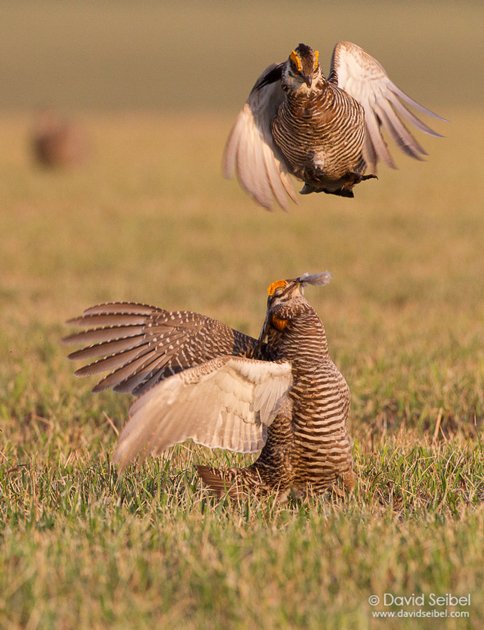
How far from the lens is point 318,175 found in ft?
13.2

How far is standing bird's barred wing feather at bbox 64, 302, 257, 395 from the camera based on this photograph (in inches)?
165

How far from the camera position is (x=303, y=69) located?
3926 mm

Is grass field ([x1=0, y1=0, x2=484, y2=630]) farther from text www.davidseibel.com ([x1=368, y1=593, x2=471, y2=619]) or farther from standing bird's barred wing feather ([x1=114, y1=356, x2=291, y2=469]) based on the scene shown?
standing bird's barred wing feather ([x1=114, y1=356, x2=291, y2=469])

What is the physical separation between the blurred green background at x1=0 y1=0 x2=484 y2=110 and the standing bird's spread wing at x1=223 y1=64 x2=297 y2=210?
5469 cm

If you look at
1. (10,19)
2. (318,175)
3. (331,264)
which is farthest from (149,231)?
(10,19)

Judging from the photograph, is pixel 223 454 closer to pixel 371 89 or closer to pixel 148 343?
pixel 148 343

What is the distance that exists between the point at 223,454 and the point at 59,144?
891 inches

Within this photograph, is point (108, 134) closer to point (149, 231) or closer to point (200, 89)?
point (149, 231)

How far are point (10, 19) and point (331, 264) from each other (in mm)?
79176

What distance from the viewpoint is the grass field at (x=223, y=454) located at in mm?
2992

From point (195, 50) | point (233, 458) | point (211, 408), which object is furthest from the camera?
point (195, 50)

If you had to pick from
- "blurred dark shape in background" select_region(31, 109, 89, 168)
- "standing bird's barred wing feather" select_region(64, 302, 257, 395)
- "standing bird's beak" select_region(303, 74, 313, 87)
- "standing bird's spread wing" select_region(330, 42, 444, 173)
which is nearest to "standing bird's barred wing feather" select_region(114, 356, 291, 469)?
"standing bird's barred wing feather" select_region(64, 302, 257, 395)

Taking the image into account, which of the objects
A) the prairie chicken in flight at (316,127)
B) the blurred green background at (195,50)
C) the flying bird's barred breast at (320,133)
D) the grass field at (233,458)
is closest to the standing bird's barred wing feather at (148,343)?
the grass field at (233,458)

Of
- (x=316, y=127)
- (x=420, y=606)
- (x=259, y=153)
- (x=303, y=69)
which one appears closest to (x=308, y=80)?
(x=303, y=69)
